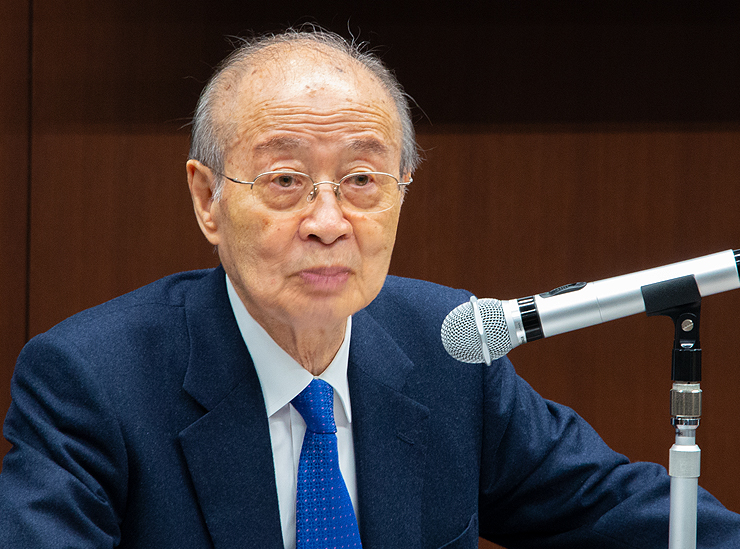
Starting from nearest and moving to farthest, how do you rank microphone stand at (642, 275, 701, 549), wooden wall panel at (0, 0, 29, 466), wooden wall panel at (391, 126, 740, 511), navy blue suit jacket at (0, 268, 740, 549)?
microphone stand at (642, 275, 701, 549) < navy blue suit jacket at (0, 268, 740, 549) < wooden wall panel at (0, 0, 29, 466) < wooden wall panel at (391, 126, 740, 511)

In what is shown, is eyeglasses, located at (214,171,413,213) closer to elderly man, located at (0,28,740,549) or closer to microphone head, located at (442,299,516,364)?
elderly man, located at (0,28,740,549)

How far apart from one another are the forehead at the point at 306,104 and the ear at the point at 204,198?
0.09 m

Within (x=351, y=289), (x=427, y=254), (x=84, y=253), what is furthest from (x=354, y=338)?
(x=84, y=253)

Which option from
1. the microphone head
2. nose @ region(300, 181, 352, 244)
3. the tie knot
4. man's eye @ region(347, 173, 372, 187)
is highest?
man's eye @ region(347, 173, 372, 187)

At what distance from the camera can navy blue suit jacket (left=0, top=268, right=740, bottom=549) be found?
3.76 ft

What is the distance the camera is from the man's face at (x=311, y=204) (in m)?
1.20

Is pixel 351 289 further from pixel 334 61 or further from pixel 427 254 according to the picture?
pixel 427 254

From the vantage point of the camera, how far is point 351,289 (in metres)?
1.24

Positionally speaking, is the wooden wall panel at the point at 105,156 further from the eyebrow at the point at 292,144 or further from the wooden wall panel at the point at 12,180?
the eyebrow at the point at 292,144

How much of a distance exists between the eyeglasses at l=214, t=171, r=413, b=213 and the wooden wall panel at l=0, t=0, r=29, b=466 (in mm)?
1001

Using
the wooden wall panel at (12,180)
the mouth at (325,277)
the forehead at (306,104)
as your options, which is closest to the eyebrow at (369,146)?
the forehead at (306,104)

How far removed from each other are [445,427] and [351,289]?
35 cm

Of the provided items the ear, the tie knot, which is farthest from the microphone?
the ear

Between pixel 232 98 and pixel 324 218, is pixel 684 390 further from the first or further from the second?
pixel 232 98
